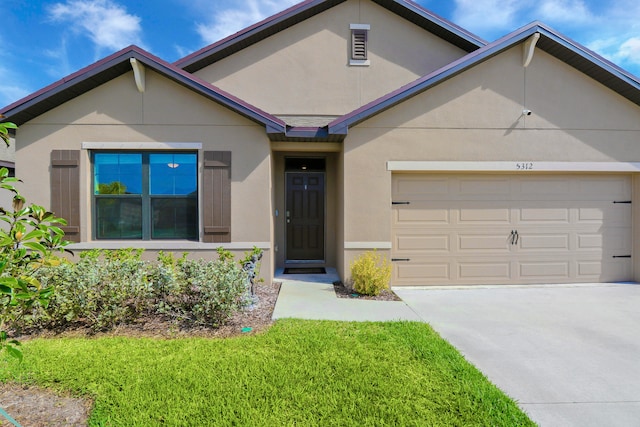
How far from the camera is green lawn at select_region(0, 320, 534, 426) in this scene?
8.22 feet

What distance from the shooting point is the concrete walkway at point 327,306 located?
4.78m

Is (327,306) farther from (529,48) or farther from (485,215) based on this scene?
(529,48)

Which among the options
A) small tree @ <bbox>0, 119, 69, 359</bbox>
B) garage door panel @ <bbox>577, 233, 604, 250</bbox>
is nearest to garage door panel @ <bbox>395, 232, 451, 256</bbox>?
garage door panel @ <bbox>577, 233, 604, 250</bbox>

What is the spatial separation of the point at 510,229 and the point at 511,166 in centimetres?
134

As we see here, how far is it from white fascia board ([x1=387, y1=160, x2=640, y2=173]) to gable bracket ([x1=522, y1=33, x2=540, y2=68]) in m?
2.03

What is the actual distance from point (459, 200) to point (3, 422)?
713 centimetres

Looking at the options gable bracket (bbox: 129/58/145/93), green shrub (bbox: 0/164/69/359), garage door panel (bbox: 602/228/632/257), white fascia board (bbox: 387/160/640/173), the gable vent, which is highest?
the gable vent

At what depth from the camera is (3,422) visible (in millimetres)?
2398

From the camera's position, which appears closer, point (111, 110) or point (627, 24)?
point (111, 110)

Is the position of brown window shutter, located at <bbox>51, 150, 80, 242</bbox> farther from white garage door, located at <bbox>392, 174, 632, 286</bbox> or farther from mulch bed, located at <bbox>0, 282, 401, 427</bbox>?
white garage door, located at <bbox>392, 174, 632, 286</bbox>

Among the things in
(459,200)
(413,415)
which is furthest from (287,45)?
(413,415)

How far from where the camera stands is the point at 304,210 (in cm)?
833

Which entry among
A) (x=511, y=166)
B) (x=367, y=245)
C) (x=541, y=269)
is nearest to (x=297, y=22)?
(x=367, y=245)

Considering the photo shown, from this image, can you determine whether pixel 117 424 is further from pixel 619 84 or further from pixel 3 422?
pixel 619 84
